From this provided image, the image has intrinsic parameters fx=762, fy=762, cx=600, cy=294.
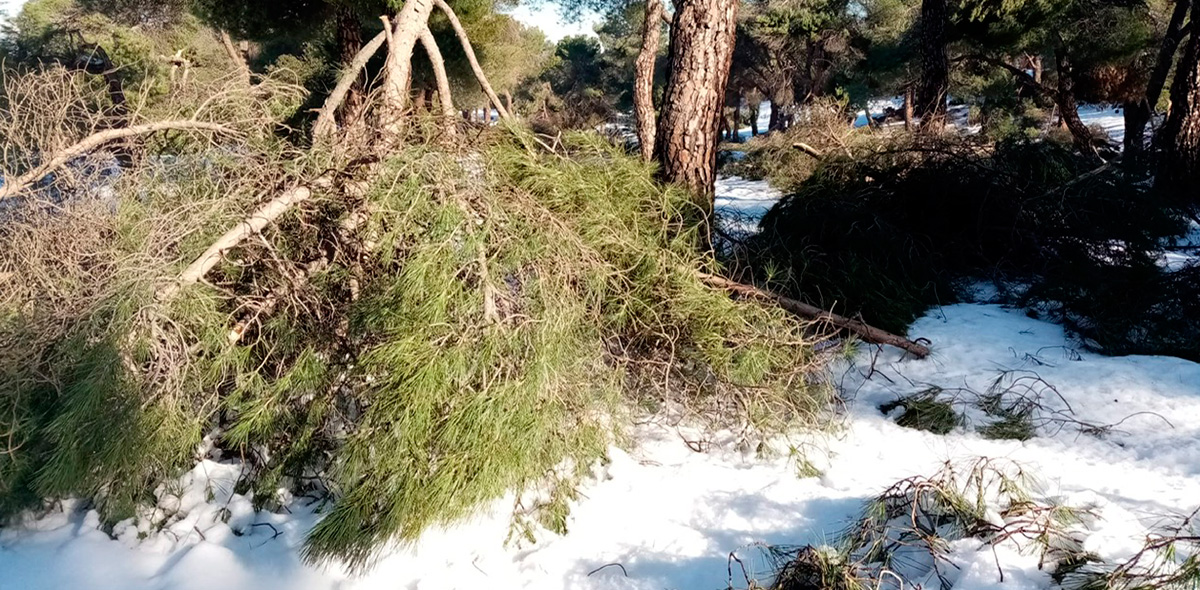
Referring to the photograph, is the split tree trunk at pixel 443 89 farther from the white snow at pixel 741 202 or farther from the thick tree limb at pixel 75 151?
the white snow at pixel 741 202

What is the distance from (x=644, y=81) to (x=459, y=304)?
4.02 metres

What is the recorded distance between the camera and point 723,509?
2.75m

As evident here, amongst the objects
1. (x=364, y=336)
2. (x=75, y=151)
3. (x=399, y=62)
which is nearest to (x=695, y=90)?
(x=399, y=62)

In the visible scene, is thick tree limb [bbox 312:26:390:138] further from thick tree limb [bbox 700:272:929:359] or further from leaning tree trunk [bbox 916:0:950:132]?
leaning tree trunk [bbox 916:0:950:132]

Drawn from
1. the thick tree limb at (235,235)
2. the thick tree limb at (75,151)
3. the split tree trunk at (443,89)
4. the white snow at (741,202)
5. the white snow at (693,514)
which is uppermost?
the split tree trunk at (443,89)

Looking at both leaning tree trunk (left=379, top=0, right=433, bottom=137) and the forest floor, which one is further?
leaning tree trunk (left=379, top=0, right=433, bottom=137)

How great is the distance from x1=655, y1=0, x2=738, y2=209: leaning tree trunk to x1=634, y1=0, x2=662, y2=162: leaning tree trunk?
41 centimetres

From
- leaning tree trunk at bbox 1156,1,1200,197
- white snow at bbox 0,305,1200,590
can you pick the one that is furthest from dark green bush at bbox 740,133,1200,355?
white snow at bbox 0,305,1200,590

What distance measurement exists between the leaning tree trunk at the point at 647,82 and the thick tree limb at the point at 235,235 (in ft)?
8.35

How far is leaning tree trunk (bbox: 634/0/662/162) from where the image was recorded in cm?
548

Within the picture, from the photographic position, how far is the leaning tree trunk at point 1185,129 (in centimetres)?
548

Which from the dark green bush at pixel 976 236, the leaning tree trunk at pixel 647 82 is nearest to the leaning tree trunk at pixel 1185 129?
the dark green bush at pixel 976 236

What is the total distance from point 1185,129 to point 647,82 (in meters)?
3.94

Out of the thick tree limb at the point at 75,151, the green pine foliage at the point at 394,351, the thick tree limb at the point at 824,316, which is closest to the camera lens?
the green pine foliage at the point at 394,351
